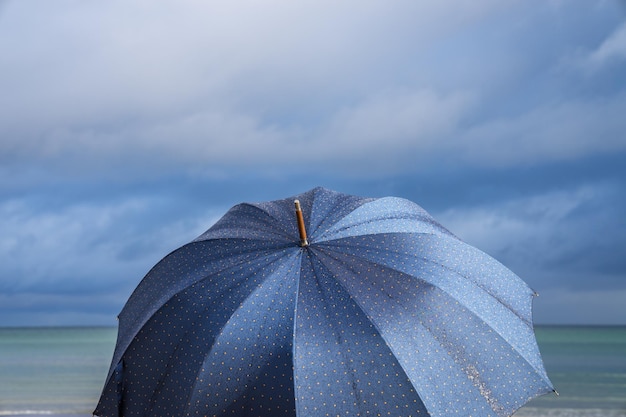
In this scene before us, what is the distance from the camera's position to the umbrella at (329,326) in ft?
11.6

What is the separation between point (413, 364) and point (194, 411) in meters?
0.95

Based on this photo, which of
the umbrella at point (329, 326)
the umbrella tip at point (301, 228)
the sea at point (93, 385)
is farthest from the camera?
the sea at point (93, 385)

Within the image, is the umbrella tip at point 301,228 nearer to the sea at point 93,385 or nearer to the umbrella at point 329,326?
the umbrella at point 329,326

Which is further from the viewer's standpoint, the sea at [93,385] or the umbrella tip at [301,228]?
the sea at [93,385]

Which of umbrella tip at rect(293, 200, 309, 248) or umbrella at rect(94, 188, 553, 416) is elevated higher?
umbrella tip at rect(293, 200, 309, 248)

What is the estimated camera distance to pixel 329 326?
3.60 meters

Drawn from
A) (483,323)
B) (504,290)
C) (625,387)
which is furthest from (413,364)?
(625,387)

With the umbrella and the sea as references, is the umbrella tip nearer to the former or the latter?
the umbrella

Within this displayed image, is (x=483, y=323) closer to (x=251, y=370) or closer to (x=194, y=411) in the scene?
(x=251, y=370)

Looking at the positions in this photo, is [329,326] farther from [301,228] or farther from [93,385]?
[93,385]

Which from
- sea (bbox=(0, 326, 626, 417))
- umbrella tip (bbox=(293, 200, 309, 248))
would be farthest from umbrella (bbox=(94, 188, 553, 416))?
sea (bbox=(0, 326, 626, 417))

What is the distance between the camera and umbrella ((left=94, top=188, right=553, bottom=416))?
3.52 m

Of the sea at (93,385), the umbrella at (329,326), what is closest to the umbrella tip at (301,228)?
the umbrella at (329,326)

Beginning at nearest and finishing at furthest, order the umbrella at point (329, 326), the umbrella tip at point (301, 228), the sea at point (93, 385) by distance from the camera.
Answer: the umbrella at point (329, 326) → the umbrella tip at point (301, 228) → the sea at point (93, 385)
